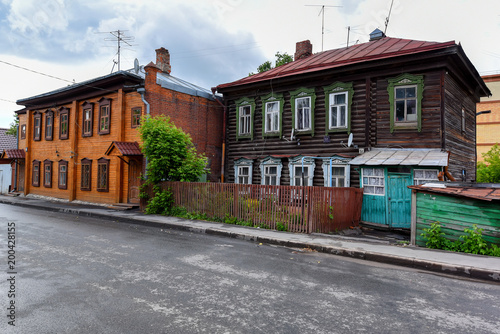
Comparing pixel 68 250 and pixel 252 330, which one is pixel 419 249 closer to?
pixel 252 330

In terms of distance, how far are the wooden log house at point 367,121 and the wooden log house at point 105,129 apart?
6.00 feet

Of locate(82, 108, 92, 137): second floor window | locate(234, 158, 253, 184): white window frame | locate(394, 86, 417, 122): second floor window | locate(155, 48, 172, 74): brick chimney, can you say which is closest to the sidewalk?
locate(234, 158, 253, 184): white window frame

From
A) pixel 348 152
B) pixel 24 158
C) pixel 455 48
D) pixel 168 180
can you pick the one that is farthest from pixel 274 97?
pixel 24 158

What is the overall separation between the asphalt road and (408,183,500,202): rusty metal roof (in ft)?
8.29

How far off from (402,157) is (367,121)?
7.94 ft

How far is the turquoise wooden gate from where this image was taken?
11742 mm

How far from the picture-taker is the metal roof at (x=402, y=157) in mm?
11082

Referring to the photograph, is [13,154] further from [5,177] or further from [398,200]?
[398,200]

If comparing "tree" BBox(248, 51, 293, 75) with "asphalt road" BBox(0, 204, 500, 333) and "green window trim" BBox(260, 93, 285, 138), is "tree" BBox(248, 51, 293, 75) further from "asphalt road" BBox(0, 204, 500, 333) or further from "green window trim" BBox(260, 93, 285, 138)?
"asphalt road" BBox(0, 204, 500, 333)

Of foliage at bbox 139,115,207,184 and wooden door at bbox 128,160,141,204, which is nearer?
foliage at bbox 139,115,207,184

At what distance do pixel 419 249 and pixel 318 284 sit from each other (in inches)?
161

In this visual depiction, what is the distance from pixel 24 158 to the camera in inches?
995

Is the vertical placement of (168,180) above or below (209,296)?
above


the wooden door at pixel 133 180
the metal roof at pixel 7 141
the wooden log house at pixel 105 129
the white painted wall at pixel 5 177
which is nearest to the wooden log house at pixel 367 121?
the wooden log house at pixel 105 129
